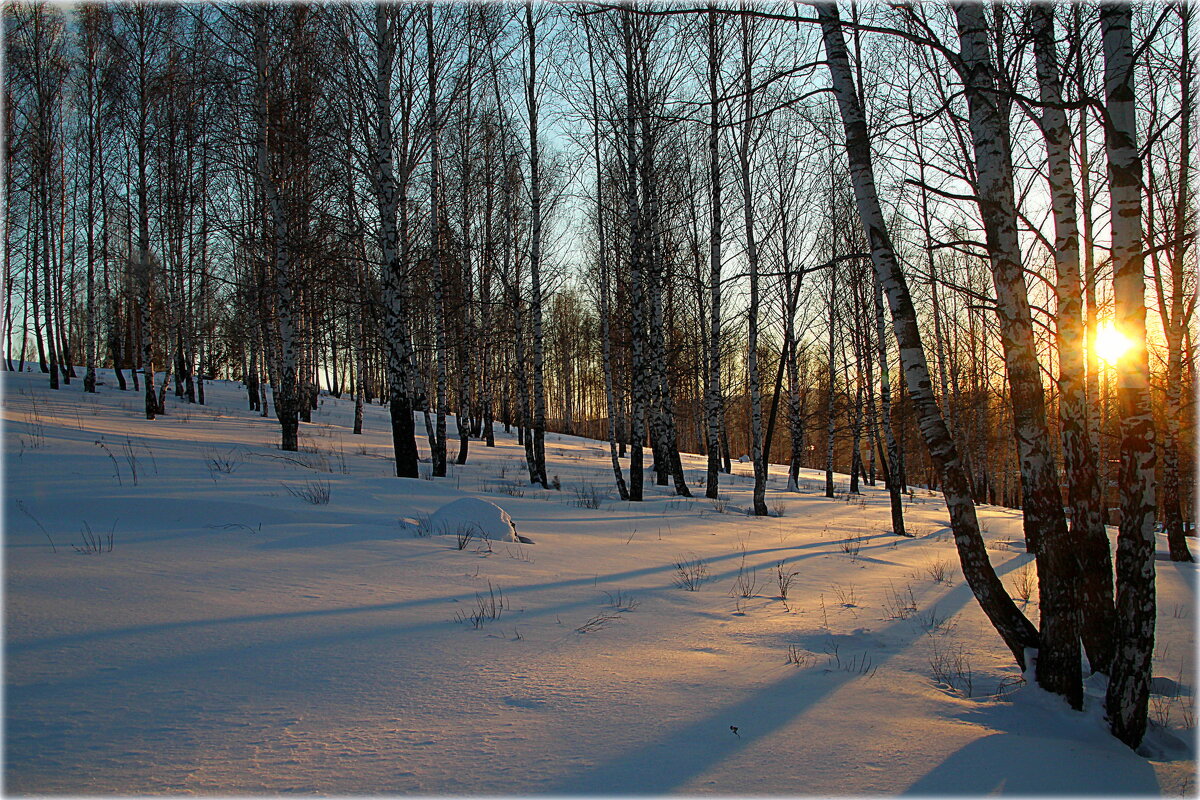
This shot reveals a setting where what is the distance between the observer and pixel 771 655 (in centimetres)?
332

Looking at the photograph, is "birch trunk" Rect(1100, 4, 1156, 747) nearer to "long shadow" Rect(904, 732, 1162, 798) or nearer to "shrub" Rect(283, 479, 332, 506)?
"long shadow" Rect(904, 732, 1162, 798)

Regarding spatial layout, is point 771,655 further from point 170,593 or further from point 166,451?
point 166,451

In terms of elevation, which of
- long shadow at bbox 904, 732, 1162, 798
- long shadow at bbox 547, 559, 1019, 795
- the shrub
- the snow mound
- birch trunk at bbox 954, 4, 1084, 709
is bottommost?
long shadow at bbox 904, 732, 1162, 798

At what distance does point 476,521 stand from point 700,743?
3872 mm

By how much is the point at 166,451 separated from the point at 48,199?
57.8ft

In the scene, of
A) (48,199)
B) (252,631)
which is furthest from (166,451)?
(48,199)

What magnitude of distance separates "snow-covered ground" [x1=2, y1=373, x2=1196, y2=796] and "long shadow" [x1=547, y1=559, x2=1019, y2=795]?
0.03ft

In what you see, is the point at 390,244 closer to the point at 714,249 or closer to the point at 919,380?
the point at 714,249

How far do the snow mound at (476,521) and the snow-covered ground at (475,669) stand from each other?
271 millimetres

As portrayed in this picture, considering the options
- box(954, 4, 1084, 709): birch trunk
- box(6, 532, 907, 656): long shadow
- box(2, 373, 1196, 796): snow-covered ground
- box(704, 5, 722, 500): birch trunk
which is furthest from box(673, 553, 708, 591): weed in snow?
box(704, 5, 722, 500): birch trunk

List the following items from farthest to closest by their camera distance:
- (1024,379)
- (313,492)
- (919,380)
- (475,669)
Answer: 1. (313,492)
2. (919,380)
3. (1024,379)
4. (475,669)

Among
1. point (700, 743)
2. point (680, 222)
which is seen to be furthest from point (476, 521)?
point (680, 222)

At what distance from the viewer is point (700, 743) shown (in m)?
2.25

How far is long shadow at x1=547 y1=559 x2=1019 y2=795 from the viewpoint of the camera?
1.94m
